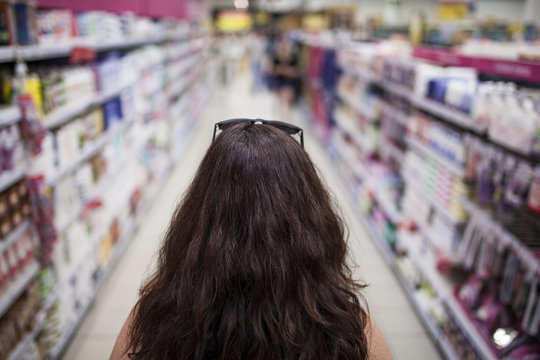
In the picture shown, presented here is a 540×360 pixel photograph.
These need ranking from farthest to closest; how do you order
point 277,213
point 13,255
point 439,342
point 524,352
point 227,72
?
point 227,72 < point 439,342 < point 13,255 < point 524,352 < point 277,213

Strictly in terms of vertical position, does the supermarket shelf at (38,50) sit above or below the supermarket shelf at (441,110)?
above

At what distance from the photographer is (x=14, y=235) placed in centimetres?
236

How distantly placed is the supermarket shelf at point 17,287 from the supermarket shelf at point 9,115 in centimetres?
84

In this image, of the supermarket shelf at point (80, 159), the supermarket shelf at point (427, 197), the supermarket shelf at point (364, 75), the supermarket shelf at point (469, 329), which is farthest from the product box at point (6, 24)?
the supermarket shelf at point (364, 75)

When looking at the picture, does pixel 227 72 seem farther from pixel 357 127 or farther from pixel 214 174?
pixel 214 174

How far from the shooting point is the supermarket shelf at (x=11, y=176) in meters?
2.22

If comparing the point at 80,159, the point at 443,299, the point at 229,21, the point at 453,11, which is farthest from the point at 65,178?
the point at 229,21

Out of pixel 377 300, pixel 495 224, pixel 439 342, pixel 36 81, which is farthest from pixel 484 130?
pixel 36 81

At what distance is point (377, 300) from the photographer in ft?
12.2

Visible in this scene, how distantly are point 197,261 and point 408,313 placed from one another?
9.66 ft

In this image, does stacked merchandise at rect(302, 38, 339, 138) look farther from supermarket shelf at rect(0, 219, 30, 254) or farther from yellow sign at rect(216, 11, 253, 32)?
yellow sign at rect(216, 11, 253, 32)

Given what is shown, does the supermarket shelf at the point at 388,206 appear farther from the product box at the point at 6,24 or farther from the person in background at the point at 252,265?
the product box at the point at 6,24

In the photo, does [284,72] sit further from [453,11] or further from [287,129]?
[287,129]

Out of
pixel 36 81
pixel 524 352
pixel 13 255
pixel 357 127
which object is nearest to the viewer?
pixel 524 352
